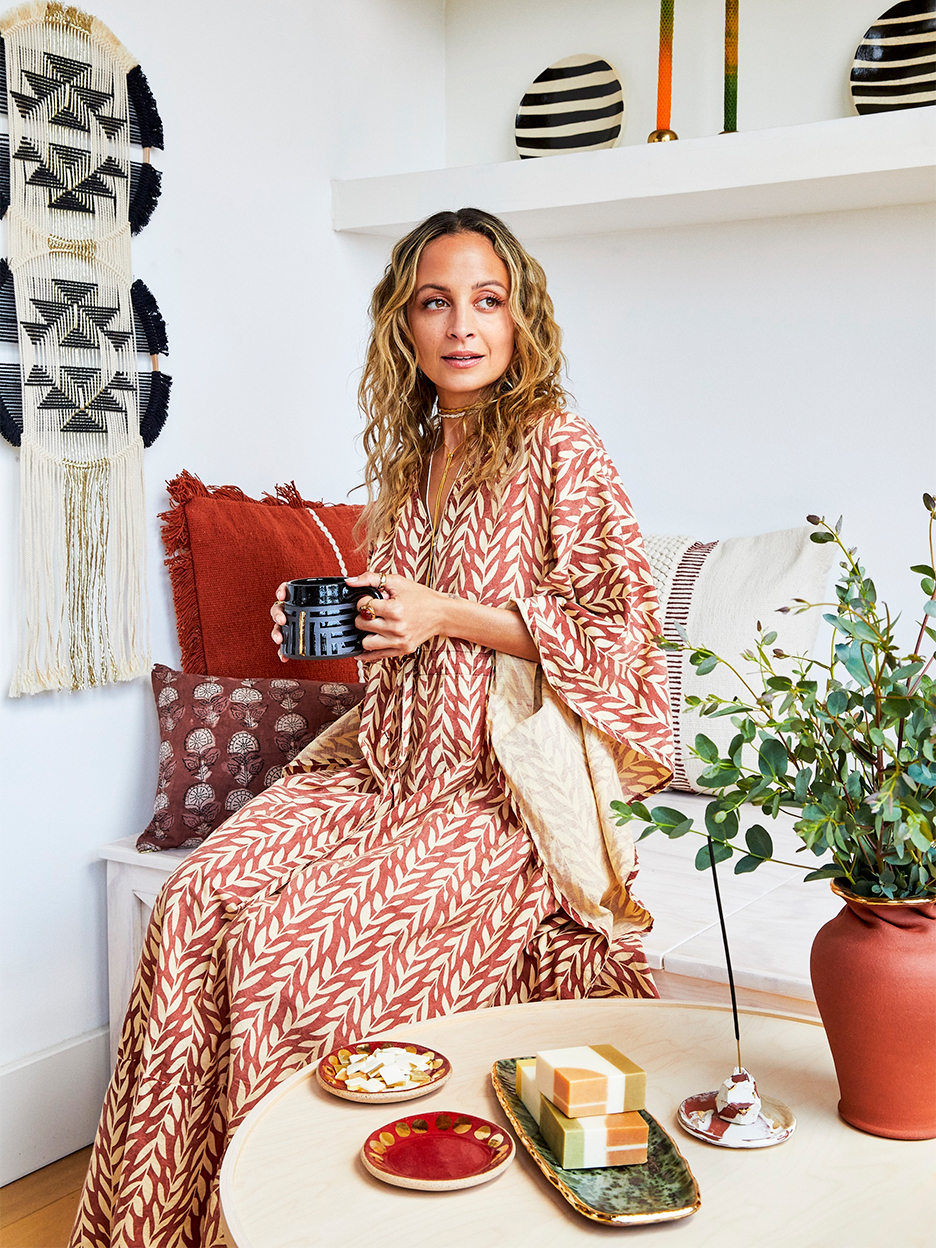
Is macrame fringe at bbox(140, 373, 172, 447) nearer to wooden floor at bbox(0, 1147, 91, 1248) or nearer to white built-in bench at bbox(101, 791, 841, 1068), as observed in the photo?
white built-in bench at bbox(101, 791, 841, 1068)

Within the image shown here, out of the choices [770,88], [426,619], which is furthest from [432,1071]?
[770,88]

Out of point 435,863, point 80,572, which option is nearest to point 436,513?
point 435,863

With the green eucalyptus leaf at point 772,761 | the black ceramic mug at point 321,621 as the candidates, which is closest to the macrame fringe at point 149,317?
the black ceramic mug at point 321,621

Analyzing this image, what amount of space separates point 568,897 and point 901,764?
27.8 inches

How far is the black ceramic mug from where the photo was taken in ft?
4.91

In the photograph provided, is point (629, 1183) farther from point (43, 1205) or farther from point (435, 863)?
point (43, 1205)

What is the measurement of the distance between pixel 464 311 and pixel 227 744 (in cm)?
76

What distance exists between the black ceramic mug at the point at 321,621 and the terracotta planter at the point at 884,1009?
2.53 feet

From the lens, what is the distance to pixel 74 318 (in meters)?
1.91

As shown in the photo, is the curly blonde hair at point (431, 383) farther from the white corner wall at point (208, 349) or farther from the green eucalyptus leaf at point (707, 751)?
the green eucalyptus leaf at point (707, 751)

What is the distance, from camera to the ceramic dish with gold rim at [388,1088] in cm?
94

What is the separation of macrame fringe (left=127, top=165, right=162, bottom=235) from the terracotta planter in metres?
1.65

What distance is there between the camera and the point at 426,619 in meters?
1.53

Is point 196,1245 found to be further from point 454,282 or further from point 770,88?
point 770,88
